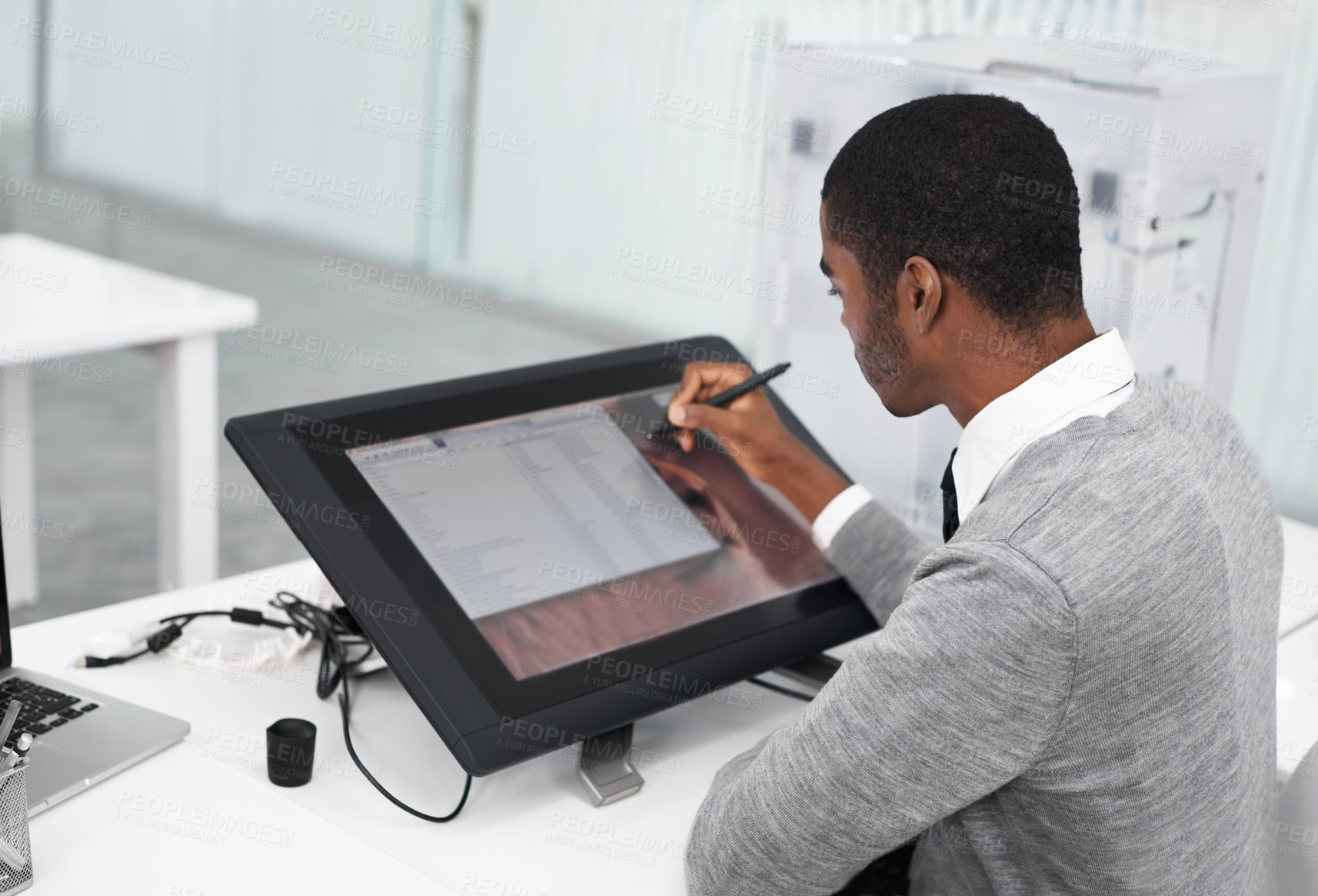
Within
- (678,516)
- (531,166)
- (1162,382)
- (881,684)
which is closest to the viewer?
(881,684)

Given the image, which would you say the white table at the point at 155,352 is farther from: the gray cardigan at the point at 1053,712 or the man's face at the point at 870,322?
the gray cardigan at the point at 1053,712

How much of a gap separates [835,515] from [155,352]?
1.63 metres

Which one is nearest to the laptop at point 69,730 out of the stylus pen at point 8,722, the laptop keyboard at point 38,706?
the laptop keyboard at point 38,706

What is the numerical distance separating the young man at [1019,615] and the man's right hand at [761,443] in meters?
0.31

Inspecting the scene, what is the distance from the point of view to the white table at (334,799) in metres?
0.96

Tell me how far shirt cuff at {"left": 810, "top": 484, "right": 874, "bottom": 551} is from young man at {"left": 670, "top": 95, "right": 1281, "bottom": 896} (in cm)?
28

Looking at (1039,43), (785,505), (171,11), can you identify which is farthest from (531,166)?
(785,505)

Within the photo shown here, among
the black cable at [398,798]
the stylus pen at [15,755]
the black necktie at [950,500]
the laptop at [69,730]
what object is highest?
the black necktie at [950,500]

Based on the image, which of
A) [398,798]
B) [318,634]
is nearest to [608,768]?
[398,798]

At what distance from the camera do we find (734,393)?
54.2 inches

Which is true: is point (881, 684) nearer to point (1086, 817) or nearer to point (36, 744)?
point (1086, 817)

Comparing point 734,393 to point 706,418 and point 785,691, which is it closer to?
point 706,418

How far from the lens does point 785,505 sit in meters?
1.40

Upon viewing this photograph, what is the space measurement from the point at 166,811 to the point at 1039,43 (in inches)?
66.0
